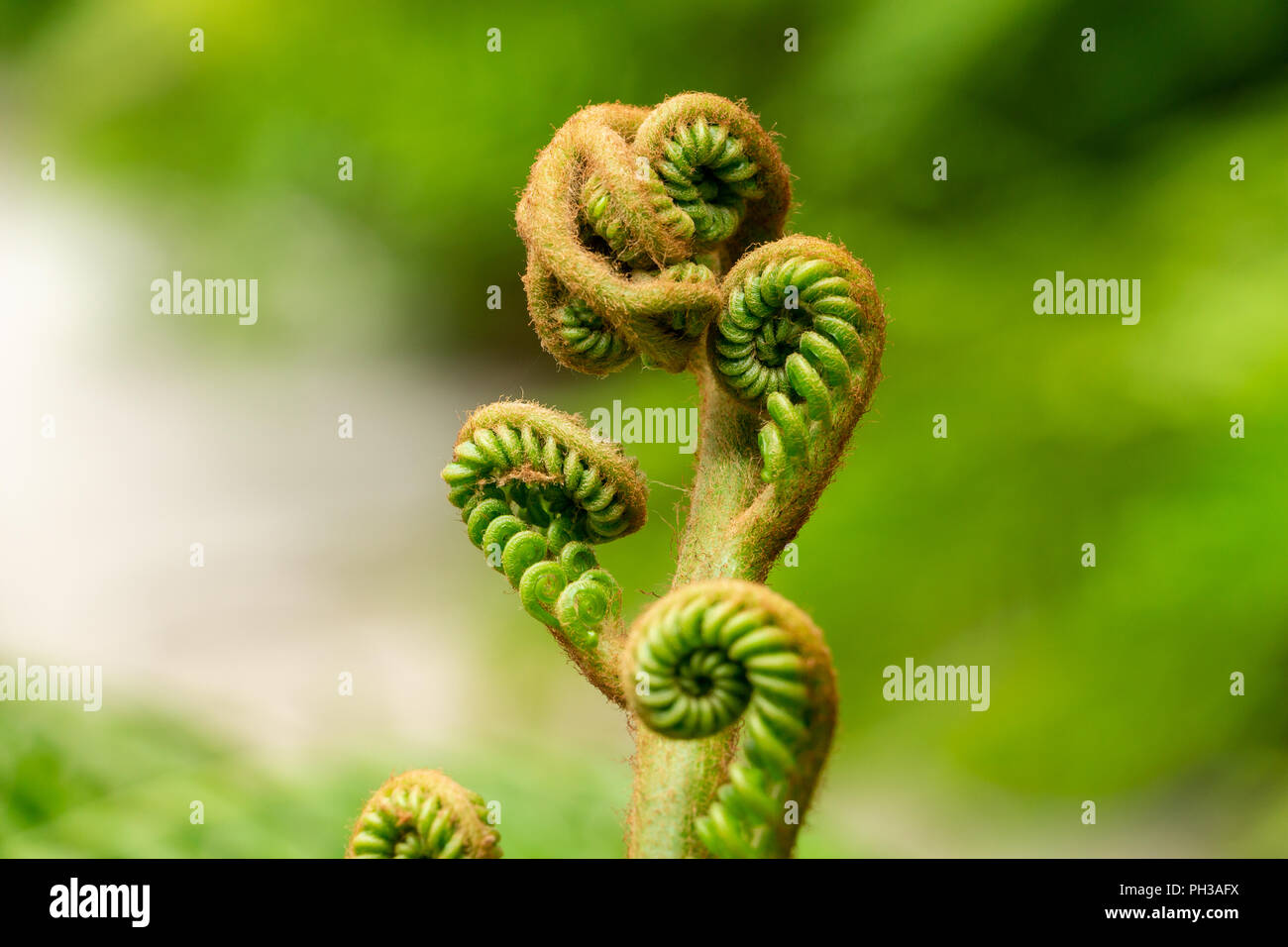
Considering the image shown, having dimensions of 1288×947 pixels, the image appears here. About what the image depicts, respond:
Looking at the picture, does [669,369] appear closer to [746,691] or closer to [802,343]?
[802,343]

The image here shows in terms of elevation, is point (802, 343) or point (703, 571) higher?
point (802, 343)

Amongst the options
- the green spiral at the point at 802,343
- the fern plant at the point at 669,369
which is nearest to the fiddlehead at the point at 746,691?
the fern plant at the point at 669,369

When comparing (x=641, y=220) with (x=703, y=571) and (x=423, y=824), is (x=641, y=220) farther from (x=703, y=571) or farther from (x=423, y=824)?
(x=423, y=824)

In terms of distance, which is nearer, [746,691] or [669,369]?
[746,691]

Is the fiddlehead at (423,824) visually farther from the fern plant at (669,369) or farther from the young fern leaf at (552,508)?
the young fern leaf at (552,508)

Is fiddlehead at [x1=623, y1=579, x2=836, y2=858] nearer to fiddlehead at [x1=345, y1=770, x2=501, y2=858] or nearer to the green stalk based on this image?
the green stalk

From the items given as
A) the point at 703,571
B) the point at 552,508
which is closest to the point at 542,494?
the point at 552,508

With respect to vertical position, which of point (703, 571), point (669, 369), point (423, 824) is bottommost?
point (423, 824)
